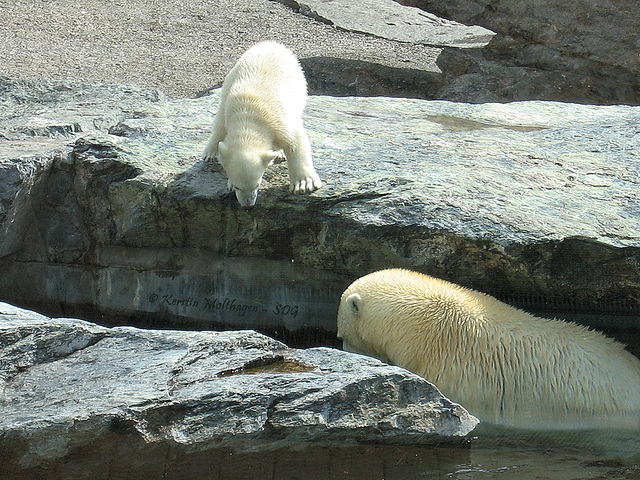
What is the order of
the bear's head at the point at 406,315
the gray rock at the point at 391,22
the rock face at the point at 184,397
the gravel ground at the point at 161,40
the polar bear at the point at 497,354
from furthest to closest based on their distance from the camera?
1. the gray rock at the point at 391,22
2. the gravel ground at the point at 161,40
3. the bear's head at the point at 406,315
4. the polar bear at the point at 497,354
5. the rock face at the point at 184,397

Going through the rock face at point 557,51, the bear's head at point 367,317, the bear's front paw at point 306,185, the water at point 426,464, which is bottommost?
the water at point 426,464

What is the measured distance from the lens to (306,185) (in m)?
4.19

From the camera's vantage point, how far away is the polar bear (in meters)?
3.62

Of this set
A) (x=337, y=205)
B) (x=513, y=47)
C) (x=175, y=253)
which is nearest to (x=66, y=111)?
(x=175, y=253)

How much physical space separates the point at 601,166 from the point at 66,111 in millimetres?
3570

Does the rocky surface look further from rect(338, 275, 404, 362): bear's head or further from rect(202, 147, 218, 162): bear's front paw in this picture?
rect(338, 275, 404, 362): bear's head

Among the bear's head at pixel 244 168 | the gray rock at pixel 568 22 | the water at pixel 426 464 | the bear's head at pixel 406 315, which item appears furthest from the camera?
the gray rock at pixel 568 22

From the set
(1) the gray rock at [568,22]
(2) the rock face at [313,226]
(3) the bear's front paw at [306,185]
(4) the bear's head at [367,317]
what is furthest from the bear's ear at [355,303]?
(1) the gray rock at [568,22]

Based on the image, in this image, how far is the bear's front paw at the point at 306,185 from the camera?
4.18 meters

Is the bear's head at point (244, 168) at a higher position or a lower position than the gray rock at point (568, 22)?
lower

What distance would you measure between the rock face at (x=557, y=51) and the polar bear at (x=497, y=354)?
16.9ft

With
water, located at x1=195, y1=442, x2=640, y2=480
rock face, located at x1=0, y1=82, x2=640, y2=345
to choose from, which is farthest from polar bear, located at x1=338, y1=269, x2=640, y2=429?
water, located at x1=195, y1=442, x2=640, y2=480

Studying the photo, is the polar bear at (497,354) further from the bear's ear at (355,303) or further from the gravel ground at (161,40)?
the gravel ground at (161,40)

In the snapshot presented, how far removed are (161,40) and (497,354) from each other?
7889mm
